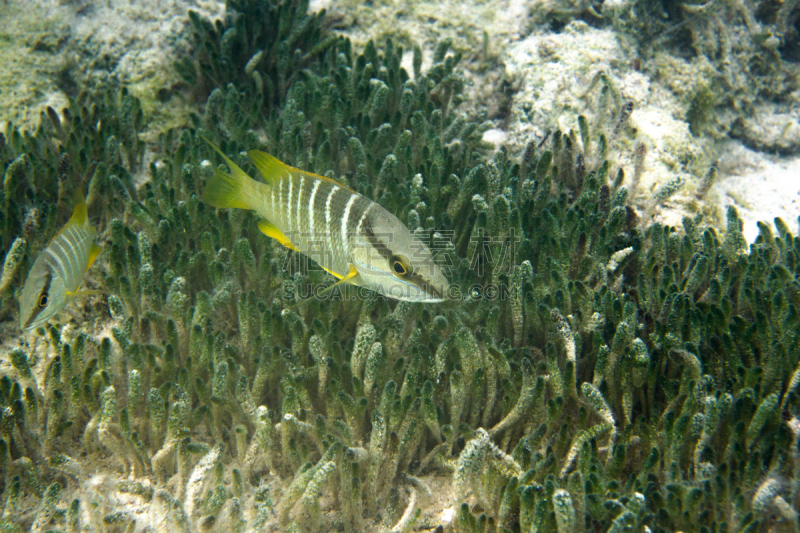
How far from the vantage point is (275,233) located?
9.07ft

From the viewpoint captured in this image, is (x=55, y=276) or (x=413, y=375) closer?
(x=413, y=375)

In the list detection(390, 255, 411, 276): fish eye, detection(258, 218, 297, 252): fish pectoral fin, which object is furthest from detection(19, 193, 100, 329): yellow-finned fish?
detection(390, 255, 411, 276): fish eye

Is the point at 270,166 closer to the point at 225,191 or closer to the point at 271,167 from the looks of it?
the point at 271,167

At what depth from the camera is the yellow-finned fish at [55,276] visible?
2.69 metres

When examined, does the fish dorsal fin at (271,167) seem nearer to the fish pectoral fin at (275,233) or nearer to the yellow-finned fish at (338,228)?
the yellow-finned fish at (338,228)

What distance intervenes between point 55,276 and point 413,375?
2145mm

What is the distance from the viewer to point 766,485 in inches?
81.2

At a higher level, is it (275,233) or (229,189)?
(229,189)

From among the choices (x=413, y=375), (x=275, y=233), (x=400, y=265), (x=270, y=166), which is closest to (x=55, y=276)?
(x=275, y=233)

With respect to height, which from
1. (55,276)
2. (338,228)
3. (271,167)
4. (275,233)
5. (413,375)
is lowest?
(413,375)

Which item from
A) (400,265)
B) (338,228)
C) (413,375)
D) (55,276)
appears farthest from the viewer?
(55,276)

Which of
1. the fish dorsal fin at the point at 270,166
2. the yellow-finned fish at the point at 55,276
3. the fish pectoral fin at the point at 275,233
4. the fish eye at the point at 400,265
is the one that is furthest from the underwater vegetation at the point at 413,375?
the fish dorsal fin at the point at 270,166

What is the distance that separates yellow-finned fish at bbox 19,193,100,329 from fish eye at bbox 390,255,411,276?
1941 mm

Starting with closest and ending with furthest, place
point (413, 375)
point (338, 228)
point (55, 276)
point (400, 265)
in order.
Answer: point (400, 265) < point (338, 228) < point (413, 375) < point (55, 276)
